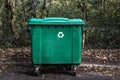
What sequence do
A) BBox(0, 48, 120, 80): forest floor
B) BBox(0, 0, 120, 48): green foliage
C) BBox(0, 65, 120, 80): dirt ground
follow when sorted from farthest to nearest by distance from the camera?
1. BBox(0, 0, 120, 48): green foliage
2. BBox(0, 48, 120, 80): forest floor
3. BBox(0, 65, 120, 80): dirt ground

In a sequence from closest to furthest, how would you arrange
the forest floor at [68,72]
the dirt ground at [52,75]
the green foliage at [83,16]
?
the dirt ground at [52,75], the forest floor at [68,72], the green foliage at [83,16]

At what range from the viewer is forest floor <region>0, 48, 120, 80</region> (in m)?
8.90

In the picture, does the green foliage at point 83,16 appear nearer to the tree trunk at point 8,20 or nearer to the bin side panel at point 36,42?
the tree trunk at point 8,20

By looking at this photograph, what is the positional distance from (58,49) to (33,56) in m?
0.64

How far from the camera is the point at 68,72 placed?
367 inches

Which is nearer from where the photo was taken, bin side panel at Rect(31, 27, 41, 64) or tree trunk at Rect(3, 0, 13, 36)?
bin side panel at Rect(31, 27, 41, 64)

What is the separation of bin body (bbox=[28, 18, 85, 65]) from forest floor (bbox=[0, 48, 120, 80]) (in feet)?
1.35

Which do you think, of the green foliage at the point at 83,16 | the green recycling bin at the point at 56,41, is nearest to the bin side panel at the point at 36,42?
the green recycling bin at the point at 56,41

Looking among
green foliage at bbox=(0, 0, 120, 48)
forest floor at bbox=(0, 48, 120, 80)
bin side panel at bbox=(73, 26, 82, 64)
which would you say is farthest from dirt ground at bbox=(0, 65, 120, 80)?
green foliage at bbox=(0, 0, 120, 48)

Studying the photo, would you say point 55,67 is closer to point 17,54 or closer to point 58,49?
point 58,49

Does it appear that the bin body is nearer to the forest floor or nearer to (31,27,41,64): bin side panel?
(31,27,41,64): bin side panel

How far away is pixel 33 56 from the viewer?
29.3ft

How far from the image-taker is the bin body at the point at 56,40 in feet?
29.2

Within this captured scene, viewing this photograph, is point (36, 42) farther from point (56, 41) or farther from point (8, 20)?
point (8, 20)
